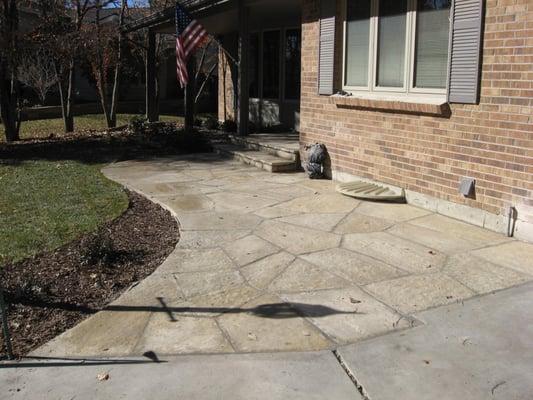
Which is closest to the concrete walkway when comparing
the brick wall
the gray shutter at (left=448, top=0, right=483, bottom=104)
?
the brick wall

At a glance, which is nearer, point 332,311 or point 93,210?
point 332,311

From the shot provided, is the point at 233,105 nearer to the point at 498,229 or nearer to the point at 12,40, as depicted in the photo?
the point at 12,40

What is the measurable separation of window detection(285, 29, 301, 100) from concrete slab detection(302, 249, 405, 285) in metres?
8.21

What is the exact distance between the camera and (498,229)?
219 inches

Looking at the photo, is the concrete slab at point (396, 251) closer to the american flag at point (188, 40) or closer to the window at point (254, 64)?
the american flag at point (188, 40)

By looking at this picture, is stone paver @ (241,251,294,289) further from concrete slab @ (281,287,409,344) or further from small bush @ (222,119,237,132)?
small bush @ (222,119,237,132)

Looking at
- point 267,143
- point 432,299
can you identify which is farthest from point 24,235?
point 267,143

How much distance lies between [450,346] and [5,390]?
251 centimetres

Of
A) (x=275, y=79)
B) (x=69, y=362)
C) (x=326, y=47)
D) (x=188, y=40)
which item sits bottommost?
(x=69, y=362)

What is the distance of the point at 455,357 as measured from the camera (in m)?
3.21

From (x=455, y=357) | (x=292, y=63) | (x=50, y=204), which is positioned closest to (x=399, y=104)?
(x=455, y=357)

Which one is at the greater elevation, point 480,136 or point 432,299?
point 480,136

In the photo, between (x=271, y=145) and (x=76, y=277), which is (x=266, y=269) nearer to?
(x=76, y=277)

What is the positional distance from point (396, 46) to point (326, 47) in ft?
4.71
